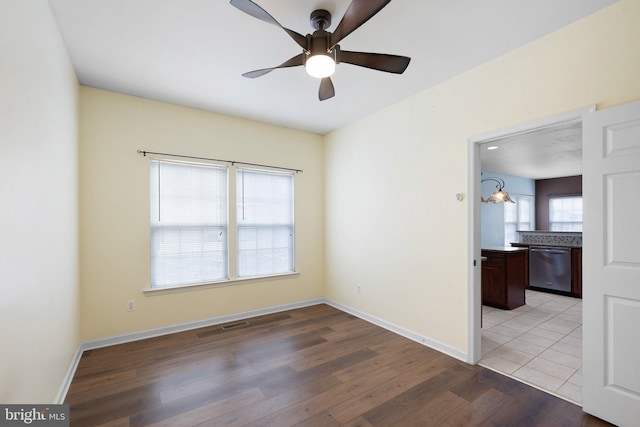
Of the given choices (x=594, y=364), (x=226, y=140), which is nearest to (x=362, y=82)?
(x=226, y=140)

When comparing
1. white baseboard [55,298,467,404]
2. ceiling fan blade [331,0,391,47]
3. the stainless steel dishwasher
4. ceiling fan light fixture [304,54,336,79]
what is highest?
ceiling fan blade [331,0,391,47]

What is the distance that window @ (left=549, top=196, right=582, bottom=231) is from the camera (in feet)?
25.7

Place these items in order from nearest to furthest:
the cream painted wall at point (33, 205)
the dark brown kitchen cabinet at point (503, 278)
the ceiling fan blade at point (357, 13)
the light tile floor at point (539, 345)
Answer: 1. the cream painted wall at point (33, 205)
2. the ceiling fan blade at point (357, 13)
3. the light tile floor at point (539, 345)
4. the dark brown kitchen cabinet at point (503, 278)

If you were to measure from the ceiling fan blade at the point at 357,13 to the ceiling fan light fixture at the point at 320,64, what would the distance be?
14 cm

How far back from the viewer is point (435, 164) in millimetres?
3129

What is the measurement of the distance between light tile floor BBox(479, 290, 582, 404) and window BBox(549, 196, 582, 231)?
419cm

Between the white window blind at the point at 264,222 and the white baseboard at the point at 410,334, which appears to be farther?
the white window blind at the point at 264,222

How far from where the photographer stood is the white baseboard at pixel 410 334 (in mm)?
2888

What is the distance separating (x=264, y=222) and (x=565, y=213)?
27.9 feet

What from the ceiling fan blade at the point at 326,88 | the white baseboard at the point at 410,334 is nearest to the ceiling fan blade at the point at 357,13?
the ceiling fan blade at the point at 326,88

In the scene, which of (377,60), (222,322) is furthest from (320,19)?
(222,322)

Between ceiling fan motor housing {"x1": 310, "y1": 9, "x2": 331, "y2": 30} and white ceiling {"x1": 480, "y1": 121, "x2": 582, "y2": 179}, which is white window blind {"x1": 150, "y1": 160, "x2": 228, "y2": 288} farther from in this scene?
white ceiling {"x1": 480, "y1": 121, "x2": 582, "y2": 179}

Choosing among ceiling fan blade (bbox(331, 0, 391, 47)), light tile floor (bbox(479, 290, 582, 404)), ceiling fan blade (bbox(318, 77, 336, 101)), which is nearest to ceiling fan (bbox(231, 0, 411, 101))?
ceiling fan blade (bbox(331, 0, 391, 47))

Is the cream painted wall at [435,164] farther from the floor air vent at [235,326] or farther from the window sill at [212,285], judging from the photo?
the floor air vent at [235,326]
